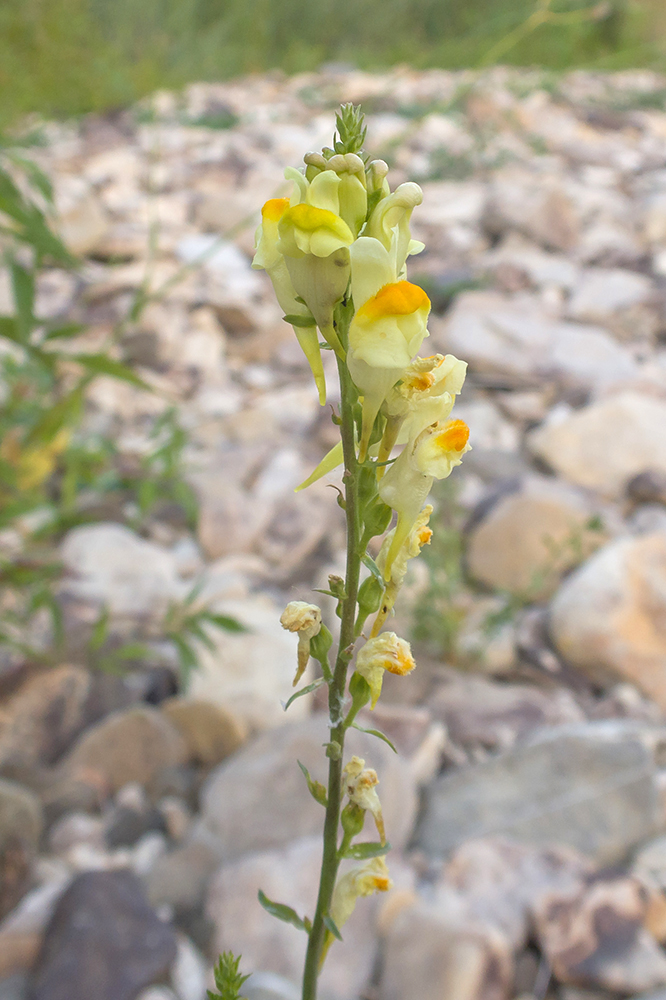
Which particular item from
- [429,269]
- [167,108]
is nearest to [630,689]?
[429,269]

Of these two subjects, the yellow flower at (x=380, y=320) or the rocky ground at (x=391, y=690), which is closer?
the yellow flower at (x=380, y=320)

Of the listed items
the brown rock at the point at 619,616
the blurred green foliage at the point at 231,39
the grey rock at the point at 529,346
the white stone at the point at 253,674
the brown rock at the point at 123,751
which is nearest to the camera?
the brown rock at the point at 123,751

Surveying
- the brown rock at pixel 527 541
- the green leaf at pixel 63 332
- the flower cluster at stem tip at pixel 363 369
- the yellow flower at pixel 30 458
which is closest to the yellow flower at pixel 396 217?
the flower cluster at stem tip at pixel 363 369

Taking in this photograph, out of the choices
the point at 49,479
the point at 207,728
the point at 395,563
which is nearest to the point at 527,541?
the point at 207,728

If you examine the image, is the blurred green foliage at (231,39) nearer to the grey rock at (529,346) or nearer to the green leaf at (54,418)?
the grey rock at (529,346)

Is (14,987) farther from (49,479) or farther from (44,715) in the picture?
(49,479)

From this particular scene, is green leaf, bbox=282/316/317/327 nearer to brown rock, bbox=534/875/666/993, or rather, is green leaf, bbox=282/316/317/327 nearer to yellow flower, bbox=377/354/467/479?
yellow flower, bbox=377/354/467/479

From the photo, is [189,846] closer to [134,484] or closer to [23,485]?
[134,484]

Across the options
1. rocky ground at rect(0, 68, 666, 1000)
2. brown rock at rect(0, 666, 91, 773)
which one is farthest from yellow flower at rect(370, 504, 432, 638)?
brown rock at rect(0, 666, 91, 773)

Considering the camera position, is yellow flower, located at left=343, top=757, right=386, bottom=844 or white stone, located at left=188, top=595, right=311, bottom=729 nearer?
yellow flower, located at left=343, top=757, right=386, bottom=844
